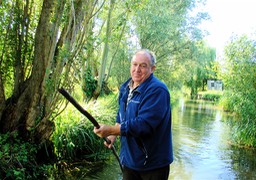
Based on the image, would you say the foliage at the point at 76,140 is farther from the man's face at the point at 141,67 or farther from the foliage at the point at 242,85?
→ the foliage at the point at 242,85

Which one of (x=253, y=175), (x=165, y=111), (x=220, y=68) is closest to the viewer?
(x=165, y=111)

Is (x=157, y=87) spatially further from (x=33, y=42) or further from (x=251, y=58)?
(x=251, y=58)

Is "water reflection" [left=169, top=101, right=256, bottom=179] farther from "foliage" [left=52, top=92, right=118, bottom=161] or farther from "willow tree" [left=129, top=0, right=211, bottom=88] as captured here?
"willow tree" [left=129, top=0, right=211, bottom=88]

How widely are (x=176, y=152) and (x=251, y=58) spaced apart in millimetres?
4184

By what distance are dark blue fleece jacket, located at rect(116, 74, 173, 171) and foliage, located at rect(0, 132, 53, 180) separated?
286 cm

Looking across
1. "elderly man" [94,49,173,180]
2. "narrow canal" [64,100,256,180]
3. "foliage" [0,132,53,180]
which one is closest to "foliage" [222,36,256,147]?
"narrow canal" [64,100,256,180]

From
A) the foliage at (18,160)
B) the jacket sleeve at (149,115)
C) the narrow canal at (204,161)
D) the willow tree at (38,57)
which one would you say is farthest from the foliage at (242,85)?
the jacket sleeve at (149,115)

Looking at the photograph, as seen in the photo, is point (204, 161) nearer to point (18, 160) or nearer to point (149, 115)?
point (18, 160)

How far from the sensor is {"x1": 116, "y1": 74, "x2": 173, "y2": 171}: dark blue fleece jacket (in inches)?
92.1

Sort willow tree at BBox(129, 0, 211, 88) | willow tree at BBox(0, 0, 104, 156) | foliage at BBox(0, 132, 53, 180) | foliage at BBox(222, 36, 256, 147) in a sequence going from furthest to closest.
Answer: willow tree at BBox(129, 0, 211, 88) → foliage at BBox(222, 36, 256, 147) → willow tree at BBox(0, 0, 104, 156) → foliage at BBox(0, 132, 53, 180)

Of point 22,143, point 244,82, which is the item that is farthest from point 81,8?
point 244,82

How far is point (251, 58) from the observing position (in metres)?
10.3

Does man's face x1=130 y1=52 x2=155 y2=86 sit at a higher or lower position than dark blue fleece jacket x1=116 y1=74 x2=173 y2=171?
higher

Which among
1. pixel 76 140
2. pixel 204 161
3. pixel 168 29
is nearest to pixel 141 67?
pixel 76 140
